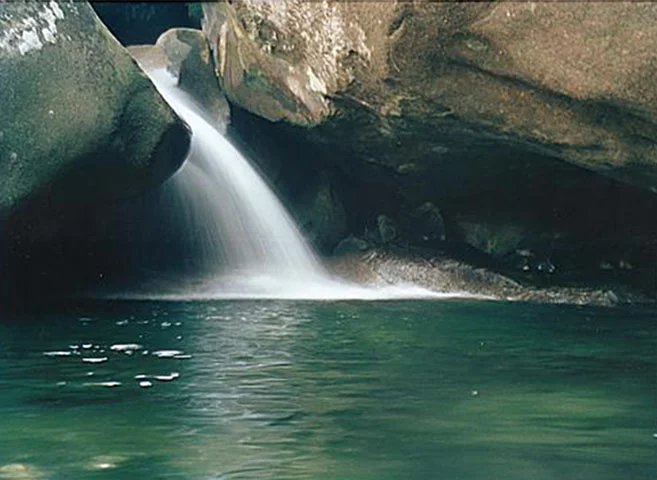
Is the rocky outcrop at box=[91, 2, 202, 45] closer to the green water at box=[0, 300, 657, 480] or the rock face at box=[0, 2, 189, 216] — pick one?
the rock face at box=[0, 2, 189, 216]

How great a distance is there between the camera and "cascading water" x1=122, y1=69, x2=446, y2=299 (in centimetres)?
1384

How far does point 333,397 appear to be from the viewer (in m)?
6.84

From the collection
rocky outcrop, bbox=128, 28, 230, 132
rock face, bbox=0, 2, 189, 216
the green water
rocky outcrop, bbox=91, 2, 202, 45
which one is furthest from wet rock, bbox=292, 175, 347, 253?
rocky outcrop, bbox=91, 2, 202, 45

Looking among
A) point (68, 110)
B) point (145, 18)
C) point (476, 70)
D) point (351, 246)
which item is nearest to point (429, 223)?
point (351, 246)

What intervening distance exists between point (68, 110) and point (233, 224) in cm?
347

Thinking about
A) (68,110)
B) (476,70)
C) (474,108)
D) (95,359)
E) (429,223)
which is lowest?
(95,359)

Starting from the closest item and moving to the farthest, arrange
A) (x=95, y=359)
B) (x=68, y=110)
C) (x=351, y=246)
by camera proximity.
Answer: (x=95, y=359), (x=68, y=110), (x=351, y=246)

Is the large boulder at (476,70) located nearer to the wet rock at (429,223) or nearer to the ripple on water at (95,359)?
the wet rock at (429,223)

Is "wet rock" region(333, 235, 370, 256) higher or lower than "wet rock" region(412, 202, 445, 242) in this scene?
lower

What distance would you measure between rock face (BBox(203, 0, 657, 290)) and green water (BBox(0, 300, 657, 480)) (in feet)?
5.26

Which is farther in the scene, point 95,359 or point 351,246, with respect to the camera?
point 351,246

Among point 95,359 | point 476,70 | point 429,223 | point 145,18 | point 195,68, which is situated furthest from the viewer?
point 145,18

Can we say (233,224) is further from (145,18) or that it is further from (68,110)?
(145,18)

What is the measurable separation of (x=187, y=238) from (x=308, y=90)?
10.7 feet
